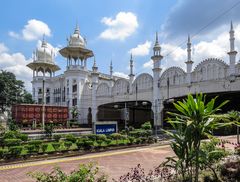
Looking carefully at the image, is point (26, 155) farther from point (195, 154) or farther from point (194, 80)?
point (194, 80)

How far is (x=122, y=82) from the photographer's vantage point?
3691 centimetres

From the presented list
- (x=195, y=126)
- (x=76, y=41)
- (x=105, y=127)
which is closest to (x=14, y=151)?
(x=105, y=127)

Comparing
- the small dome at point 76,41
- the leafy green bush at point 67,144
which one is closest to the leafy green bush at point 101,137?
the leafy green bush at point 67,144

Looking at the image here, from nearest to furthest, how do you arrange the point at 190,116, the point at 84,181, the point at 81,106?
the point at 84,181 → the point at 190,116 → the point at 81,106

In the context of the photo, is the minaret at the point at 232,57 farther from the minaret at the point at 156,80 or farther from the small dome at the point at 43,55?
the small dome at the point at 43,55

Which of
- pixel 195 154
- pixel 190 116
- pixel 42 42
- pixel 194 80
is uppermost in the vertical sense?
pixel 42 42

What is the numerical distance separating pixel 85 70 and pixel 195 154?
A: 144 ft

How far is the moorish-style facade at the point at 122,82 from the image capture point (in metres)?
25.0

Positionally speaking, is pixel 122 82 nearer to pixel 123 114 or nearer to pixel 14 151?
pixel 123 114

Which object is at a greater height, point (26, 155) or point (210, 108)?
point (210, 108)

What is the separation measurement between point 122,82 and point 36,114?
16270 millimetres

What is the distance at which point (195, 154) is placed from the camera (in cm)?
524

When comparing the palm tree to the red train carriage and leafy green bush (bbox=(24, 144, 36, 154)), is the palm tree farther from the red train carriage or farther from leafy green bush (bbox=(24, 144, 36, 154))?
the red train carriage

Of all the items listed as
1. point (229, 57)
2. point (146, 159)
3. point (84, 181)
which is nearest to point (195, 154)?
point (84, 181)
